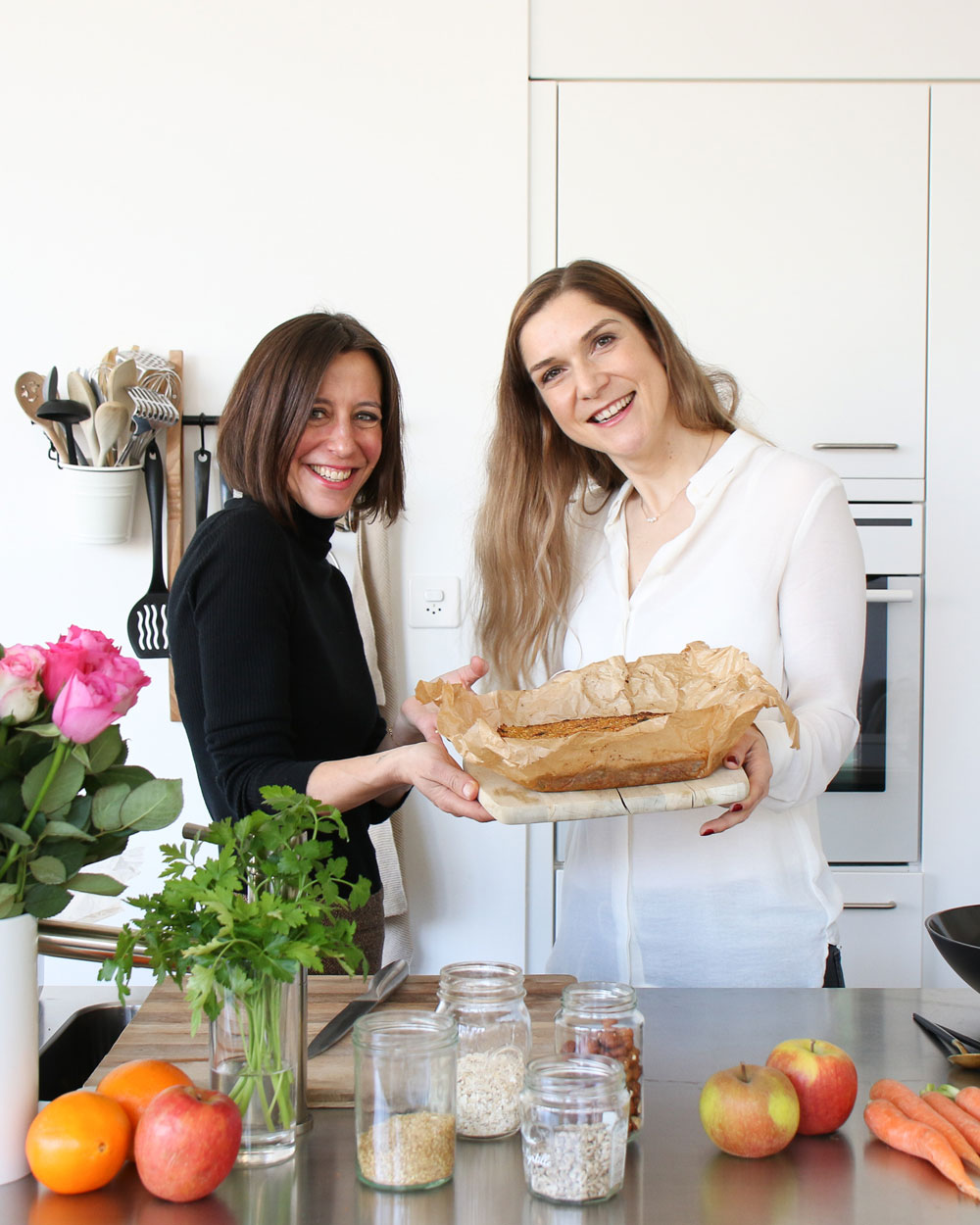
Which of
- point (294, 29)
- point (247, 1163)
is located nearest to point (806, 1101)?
A: point (247, 1163)

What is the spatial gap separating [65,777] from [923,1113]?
2.16ft

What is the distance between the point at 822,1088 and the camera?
32.3 inches

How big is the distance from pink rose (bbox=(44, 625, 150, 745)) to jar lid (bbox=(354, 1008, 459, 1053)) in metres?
0.27

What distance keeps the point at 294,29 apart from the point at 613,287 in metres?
1.14

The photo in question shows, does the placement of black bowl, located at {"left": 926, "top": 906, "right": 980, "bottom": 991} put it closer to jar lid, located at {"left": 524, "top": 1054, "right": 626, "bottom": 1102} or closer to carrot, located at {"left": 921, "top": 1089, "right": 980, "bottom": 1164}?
carrot, located at {"left": 921, "top": 1089, "right": 980, "bottom": 1164}

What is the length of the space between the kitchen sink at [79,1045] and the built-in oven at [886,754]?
4.72ft

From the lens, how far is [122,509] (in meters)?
2.14

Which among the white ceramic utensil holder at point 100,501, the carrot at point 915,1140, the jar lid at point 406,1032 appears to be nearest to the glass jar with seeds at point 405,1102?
the jar lid at point 406,1032

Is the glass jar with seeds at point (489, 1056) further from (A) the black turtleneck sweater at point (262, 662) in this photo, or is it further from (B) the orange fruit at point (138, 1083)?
(A) the black turtleneck sweater at point (262, 662)

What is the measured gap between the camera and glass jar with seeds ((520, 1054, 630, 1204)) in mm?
717

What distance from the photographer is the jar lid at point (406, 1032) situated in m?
0.75

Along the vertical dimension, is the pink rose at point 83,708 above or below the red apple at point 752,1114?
above

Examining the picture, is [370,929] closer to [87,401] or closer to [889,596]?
[87,401]

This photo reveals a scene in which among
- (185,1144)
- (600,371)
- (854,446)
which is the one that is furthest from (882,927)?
(185,1144)
